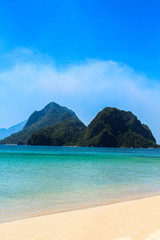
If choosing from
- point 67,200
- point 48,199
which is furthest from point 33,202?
point 67,200

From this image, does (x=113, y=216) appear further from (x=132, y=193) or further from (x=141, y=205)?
(x=132, y=193)

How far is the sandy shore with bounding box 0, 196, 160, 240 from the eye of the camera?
6207 mm

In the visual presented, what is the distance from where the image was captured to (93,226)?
717 centimetres

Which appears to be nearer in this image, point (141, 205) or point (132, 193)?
point (141, 205)

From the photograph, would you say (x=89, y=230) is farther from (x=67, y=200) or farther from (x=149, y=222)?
(x=67, y=200)

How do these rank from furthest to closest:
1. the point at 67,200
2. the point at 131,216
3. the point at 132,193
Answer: the point at 132,193, the point at 67,200, the point at 131,216

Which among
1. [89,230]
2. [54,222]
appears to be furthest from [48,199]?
[89,230]

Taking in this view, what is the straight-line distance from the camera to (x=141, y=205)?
401 inches

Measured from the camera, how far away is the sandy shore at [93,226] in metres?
6.21

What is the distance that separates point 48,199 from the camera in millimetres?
12266

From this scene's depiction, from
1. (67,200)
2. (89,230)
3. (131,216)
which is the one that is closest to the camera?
(89,230)

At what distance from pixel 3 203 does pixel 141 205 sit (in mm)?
6431

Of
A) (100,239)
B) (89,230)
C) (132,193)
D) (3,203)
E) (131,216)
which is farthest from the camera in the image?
(132,193)

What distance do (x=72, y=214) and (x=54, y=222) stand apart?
4.31 ft
